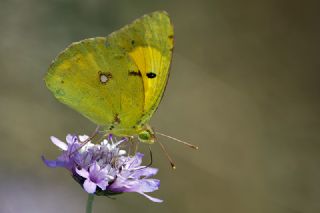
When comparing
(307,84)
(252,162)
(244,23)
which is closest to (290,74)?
(307,84)

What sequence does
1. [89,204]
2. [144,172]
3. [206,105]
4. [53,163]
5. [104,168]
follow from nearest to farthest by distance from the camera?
1. [89,204]
2. [53,163]
3. [104,168]
4. [144,172]
5. [206,105]

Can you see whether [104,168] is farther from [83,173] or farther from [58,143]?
[58,143]

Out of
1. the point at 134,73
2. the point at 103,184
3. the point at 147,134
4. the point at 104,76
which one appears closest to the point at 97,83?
the point at 104,76

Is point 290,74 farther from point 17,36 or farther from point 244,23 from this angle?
point 17,36

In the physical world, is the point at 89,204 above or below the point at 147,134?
below

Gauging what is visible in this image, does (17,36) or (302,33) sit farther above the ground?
(302,33)

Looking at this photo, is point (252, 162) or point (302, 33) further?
point (302, 33)

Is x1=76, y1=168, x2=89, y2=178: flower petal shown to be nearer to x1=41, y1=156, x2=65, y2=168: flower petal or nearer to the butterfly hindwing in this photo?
x1=41, y1=156, x2=65, y2=168: flower petal
